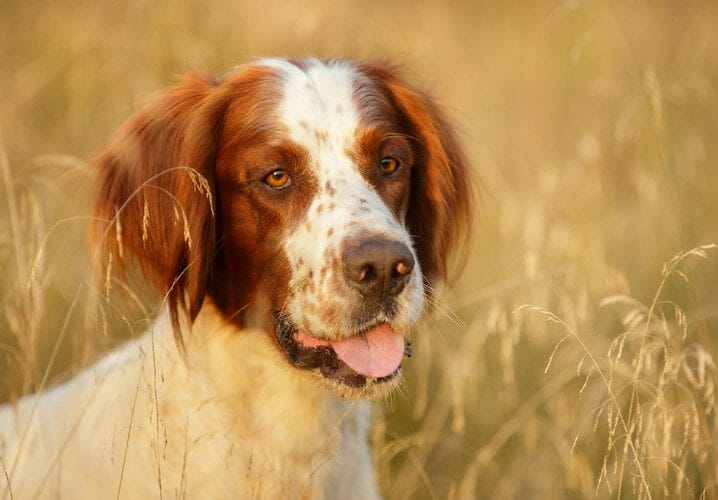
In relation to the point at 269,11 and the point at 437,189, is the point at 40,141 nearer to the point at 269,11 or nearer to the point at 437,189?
the point at 269,11

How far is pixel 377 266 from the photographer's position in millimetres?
2658

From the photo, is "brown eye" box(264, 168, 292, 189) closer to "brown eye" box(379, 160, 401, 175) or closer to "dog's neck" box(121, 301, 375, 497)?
"brown eye" box(379, 160, 401, 175)

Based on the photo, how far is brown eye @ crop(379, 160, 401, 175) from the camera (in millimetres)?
3113

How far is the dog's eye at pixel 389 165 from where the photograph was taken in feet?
10.2

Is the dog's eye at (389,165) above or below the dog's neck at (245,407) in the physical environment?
above

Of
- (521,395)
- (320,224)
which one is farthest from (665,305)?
(320,224)

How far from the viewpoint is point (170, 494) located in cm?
273

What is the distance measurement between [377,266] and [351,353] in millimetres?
286

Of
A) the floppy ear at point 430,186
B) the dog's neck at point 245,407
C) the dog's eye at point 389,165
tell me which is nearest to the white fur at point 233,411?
the dog's neck at point 245,407

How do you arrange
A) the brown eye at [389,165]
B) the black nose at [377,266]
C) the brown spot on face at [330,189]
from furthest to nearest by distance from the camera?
the brown eye at [389,165]
the brown spot on face at [330,189]
the black nose at [377,266]

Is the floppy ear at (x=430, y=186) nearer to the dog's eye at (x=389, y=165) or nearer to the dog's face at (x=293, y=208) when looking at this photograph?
the dog's face at (x=293, y=208)

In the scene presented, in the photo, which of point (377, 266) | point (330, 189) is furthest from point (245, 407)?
point (330, 189)

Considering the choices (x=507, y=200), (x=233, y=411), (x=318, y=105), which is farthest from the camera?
(x=507, y=200)

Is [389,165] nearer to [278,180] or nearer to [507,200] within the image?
[278,180]
